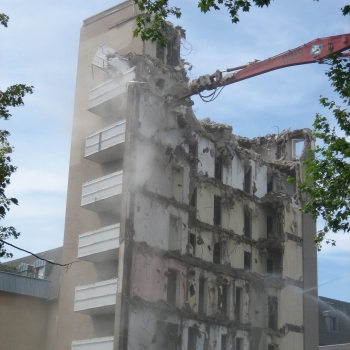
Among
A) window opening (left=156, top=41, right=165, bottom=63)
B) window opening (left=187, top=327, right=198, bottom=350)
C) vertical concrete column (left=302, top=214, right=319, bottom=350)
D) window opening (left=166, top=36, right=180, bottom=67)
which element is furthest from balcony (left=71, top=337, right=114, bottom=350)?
window opening (left=166, top=36, right=180, bottom=67)

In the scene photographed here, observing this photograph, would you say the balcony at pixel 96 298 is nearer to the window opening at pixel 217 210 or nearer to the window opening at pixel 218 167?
the window opening at pixel 217 210

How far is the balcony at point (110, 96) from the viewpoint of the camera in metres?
38.9

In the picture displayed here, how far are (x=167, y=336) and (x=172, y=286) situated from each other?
2884mm

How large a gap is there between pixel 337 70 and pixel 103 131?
724 inches

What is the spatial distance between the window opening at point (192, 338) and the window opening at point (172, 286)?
187 centimetres

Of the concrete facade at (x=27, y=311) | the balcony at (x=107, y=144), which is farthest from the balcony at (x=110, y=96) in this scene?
the concrete facade at (x=27, y=311)

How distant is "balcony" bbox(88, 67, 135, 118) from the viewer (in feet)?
128

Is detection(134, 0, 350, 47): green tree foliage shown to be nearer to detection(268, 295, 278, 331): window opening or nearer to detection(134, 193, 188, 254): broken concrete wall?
detection(134, 193, 188, 254): broken concrete wall

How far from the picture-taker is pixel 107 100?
39.4 meters

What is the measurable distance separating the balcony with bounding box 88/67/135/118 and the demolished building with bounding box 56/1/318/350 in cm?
7

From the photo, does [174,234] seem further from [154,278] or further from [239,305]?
[239,305]

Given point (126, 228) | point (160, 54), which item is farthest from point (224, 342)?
point (160, 54)

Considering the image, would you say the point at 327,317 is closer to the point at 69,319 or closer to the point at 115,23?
the point at 69,319

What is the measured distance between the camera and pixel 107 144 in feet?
125
